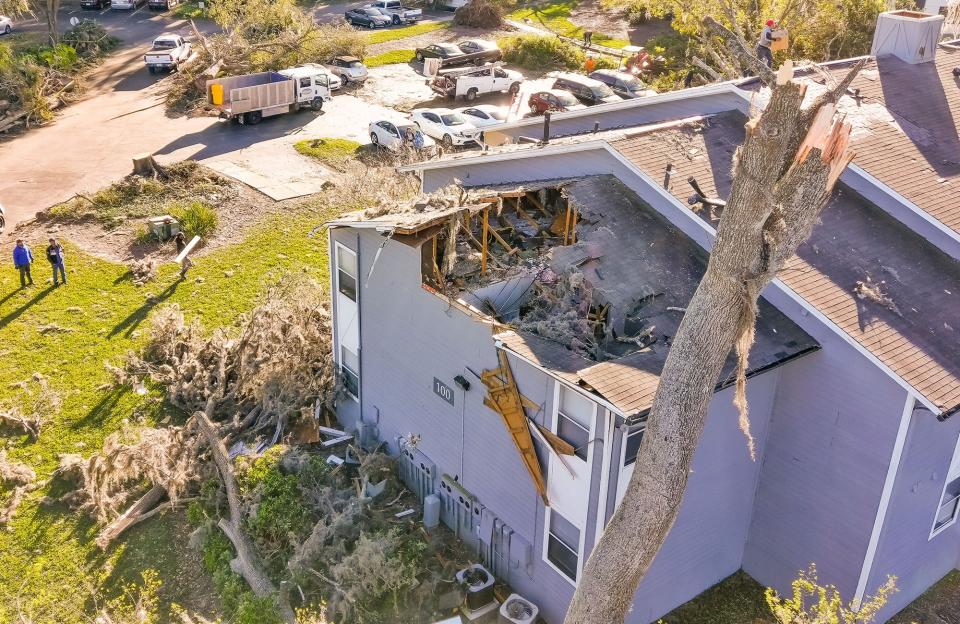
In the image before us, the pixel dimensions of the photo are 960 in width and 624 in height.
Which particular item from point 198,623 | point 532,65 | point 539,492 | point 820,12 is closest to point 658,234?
point 539,492

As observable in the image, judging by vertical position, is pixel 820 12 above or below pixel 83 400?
above

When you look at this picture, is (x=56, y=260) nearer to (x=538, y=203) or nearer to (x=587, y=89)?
(x=538, y=203)

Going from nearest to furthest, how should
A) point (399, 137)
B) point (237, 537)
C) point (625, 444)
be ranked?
point (625, 444)
point (237, 537)
point (399, 137)

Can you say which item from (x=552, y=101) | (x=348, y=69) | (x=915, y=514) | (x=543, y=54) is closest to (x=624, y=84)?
(x=552, y=101)

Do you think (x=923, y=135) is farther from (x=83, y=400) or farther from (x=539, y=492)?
(x=83, y=400)

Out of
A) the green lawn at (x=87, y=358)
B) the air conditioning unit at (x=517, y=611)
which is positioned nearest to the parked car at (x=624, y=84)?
the green lawn at (x=87, y=358)

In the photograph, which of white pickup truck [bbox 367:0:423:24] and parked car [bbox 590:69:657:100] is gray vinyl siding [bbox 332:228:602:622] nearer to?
parked car [bbox 590:69:657:100]
